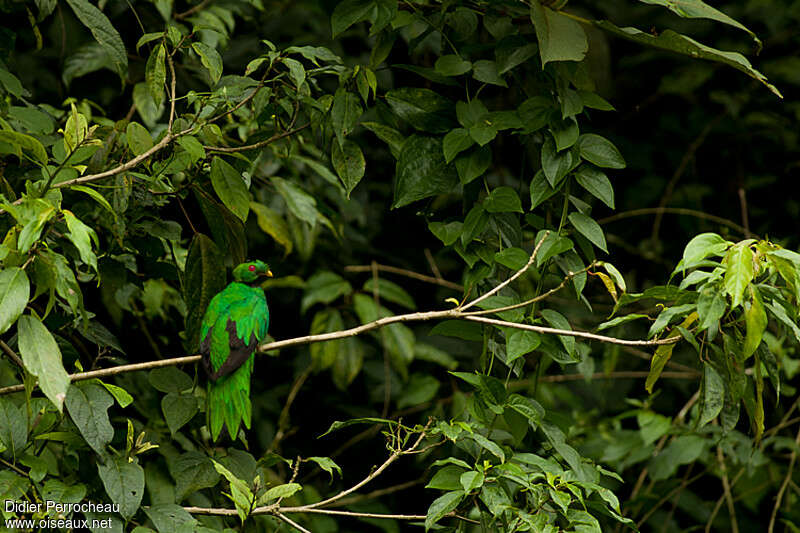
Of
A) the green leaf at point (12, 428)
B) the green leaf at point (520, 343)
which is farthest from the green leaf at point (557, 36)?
the green leaf at point (12, 428)

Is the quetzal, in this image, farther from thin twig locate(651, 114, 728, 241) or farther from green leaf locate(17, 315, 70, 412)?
thin twig locate(651, 114, 728, 241)

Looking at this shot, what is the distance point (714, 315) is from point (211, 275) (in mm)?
1187

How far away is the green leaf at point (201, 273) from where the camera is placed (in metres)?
2.12

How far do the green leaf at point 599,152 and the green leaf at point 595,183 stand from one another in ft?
0.09

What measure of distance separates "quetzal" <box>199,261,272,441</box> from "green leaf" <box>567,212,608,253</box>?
3.01 feet

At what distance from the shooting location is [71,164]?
5.57ft

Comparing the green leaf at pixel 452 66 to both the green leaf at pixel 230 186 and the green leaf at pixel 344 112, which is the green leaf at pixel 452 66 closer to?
the green leaf at pixel 344 112

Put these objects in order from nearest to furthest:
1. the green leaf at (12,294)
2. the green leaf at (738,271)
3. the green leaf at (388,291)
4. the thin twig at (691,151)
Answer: the green leaf at (12,294), the green leaf at (738,271), the green leaf at (388,291), the thin twig at (691,151)

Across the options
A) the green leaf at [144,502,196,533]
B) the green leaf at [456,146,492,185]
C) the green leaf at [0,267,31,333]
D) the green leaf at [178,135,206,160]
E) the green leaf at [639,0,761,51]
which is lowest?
the green leaf at [144,502,196,533]

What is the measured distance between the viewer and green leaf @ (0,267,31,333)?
4.35ft


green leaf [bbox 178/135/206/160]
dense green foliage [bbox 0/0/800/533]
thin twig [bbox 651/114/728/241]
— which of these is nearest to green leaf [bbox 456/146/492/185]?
dense green foliage [bbox 0/0/800/533]

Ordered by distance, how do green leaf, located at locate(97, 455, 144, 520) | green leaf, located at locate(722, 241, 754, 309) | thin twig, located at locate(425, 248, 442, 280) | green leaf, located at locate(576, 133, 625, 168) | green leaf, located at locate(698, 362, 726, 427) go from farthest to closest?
1. thin twig, located at locate(425, 248, 442, 280)
2. green leaf, located at locate(576, 133, 625, 168)
3. green leaf, located at locate(698, 362, 726, 427)
4. green leaf, located at locate(97, 455, 144, 520)
5. green leaf, located at locate(722, 241, 754, 309)

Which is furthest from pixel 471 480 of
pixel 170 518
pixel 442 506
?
pixel 170 518

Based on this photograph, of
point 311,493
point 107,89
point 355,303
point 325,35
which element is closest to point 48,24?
point 107,89
